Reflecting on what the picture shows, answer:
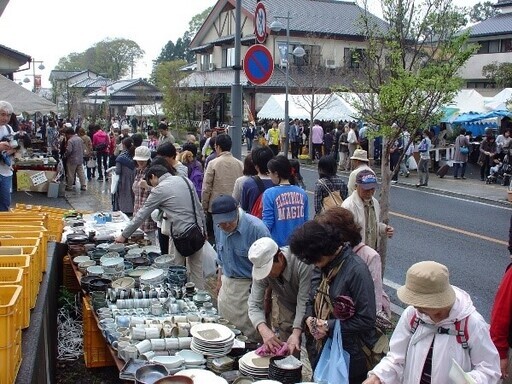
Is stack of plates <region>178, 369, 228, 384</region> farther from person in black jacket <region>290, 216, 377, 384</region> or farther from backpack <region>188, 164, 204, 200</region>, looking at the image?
backpack <region>188, 164, 204, 200</region>

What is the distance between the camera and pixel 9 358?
3043mm

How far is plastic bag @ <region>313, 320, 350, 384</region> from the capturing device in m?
3.59

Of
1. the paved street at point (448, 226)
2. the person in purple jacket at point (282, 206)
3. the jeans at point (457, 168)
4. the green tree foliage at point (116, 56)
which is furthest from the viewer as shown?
the green tree foliage at point (116, 56)

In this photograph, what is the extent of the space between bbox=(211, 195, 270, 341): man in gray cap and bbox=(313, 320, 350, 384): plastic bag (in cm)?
120

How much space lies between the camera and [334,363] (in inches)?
142

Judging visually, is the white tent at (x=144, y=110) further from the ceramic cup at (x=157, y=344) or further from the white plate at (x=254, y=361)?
the white plate at (x=254, y=361)

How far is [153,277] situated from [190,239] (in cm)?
82

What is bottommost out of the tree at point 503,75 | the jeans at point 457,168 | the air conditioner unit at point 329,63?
the jeans at point 457,168

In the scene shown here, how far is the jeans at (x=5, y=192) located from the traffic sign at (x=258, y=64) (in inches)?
141

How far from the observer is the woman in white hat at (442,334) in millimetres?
2879

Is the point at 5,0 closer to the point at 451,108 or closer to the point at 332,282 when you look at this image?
the point at 332,282

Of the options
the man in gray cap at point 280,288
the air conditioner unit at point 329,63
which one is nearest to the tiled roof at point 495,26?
the air conditioner unit at point 329,63

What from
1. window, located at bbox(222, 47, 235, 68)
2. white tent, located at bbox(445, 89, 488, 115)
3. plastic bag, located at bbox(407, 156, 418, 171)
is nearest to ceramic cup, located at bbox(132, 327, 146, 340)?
plastic bag, located at bbox(407, 156, 418, 171)

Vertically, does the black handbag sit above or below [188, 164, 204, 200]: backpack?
below
